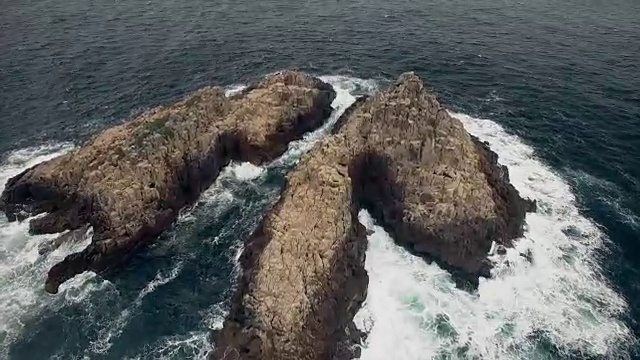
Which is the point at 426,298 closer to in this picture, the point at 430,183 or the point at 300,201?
the point at 430,183

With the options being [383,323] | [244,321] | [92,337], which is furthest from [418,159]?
[92,337]

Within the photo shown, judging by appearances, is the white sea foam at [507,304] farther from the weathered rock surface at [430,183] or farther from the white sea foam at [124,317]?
the white sea foam at [124,317]

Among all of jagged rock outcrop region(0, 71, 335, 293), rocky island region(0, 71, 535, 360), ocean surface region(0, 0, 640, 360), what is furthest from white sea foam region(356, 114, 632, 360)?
jagged rock outcrop region(0, 71, 335, 293)

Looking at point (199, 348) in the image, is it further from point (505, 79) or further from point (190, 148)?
point (505, 79)

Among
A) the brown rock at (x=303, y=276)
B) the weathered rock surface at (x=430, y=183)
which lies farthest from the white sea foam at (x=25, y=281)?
the weathered rock surface at (x=430, y=183)

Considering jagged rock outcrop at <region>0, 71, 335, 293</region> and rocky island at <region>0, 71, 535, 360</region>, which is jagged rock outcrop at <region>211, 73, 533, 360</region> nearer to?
rocky island at <region>0, 71, 535, 360</region>
